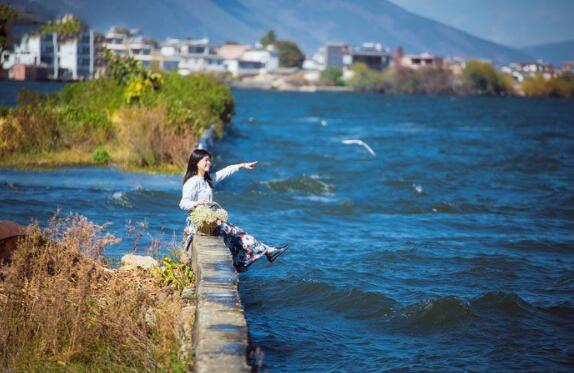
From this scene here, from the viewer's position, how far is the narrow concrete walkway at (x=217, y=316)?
7156 millimetres

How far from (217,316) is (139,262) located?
10.4 ft

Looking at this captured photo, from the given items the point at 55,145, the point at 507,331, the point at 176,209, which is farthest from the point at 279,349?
the point at 55,145

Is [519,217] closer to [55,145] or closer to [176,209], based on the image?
[176,209]

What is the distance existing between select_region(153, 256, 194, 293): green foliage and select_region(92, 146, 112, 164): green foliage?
552 inches

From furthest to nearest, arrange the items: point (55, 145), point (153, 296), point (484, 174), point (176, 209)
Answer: point (484, 174)
point (55, 145)
point (176, 209)
point (153, 296)

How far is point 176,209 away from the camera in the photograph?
18.8 meters

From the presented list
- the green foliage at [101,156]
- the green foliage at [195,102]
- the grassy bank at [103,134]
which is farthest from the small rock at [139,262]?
the green foliage at [195,102]

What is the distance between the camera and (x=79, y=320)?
8.38 metres

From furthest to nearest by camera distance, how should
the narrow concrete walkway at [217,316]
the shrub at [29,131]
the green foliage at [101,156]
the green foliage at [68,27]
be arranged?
the green foliage at [68,27]
the green foliage at [101,156]
the shrub at [29,131]
the narrow concrete walkway at [217,316]

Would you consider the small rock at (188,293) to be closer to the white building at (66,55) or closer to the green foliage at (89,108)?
the green foliage at (89,108)

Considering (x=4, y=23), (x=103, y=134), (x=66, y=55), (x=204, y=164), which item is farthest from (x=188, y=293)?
(x=66, y=55)

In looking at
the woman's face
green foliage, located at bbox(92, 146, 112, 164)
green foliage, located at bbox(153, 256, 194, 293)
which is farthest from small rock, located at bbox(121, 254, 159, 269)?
green foliage, located at bbox(92, 146, 112, 164)

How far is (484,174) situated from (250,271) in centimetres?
2099

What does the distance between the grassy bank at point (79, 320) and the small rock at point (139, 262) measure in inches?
49.8
